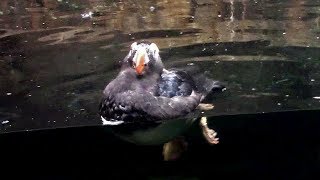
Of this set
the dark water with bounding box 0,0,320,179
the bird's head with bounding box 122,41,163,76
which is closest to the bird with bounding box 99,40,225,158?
the bird's head with bounding box 122,41,163,76

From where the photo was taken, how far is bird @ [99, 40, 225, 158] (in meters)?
3.86

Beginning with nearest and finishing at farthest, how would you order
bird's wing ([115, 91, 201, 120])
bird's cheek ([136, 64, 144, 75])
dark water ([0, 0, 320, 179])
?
bird's wing ([115, 91, 201, 120]), bird's cheek ([136, 64, 144, 75]), dark water ([0, 0, 320, 179])

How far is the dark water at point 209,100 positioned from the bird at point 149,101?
12 cm

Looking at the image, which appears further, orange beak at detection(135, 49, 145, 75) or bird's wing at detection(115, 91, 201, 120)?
orange beak at detection(135, 49, 145, 75)

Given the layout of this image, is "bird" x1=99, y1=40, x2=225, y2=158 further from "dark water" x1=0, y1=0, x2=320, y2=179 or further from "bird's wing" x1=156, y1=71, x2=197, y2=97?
"dark water" x1=0, y1=0, x2=320, y2=179

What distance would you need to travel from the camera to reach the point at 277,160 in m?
4.72

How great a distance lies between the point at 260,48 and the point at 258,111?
1.16 m

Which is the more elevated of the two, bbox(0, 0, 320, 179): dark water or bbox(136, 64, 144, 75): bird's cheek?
bbox(136, 64, 144, 75): bird's cheek

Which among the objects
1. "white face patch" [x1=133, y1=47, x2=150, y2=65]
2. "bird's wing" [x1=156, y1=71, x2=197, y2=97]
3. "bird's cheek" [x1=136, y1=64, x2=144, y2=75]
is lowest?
"bird's wing" [x1=156, y1=71, x2=197, y2=97]

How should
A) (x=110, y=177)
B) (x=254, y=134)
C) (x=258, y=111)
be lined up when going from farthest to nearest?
(x=110, y=177)
(x=254, y=134)
(x=258, y=111)

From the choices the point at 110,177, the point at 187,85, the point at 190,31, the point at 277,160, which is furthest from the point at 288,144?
the point at 190,31

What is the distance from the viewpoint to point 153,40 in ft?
18.1

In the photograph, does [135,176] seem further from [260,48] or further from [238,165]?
[260,48]

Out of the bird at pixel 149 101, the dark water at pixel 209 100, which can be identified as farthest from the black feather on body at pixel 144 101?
the dark water at pixel 209 100
